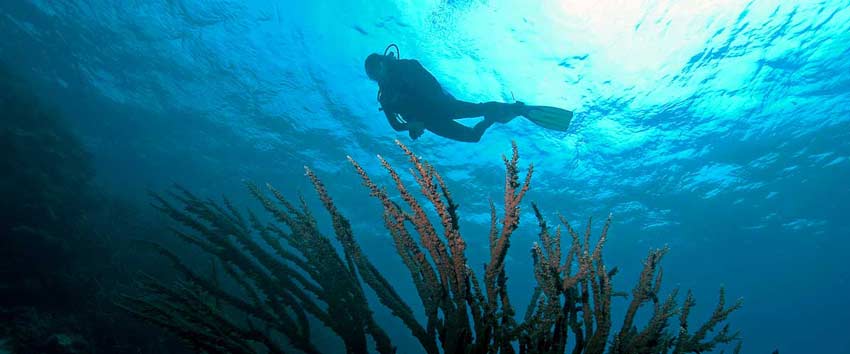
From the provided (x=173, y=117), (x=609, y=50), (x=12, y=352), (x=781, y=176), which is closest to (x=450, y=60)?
(x=609, y=50)

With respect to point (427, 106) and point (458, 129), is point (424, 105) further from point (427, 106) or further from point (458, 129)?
point (458, 129)

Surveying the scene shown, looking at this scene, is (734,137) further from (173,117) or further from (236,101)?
(173,117)

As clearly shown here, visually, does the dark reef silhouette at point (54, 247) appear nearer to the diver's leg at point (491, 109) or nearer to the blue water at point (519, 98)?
the blue water at point (519, 98)

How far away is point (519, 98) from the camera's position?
41.4 ft

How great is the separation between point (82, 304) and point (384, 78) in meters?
9.21

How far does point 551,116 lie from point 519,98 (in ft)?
12.0

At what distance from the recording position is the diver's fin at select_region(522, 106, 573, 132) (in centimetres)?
911

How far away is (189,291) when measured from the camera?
2.18 m

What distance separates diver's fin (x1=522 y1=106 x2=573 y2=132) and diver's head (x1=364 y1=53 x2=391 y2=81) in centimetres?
370

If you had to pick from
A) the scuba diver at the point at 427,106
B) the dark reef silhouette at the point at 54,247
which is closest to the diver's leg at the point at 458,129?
the scuba diver at the point at 427,106

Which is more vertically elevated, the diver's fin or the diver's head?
the diver's head

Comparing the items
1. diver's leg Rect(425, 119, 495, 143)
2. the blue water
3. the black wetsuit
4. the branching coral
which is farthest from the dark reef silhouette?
diver's leg Rect(425, 119, 495, 143)

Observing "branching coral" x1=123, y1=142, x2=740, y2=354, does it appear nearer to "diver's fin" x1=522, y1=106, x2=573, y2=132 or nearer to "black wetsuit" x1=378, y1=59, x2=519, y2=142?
"black wetsuit" x1=378, y1=59, x2=519, y2=142

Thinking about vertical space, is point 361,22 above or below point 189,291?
above
